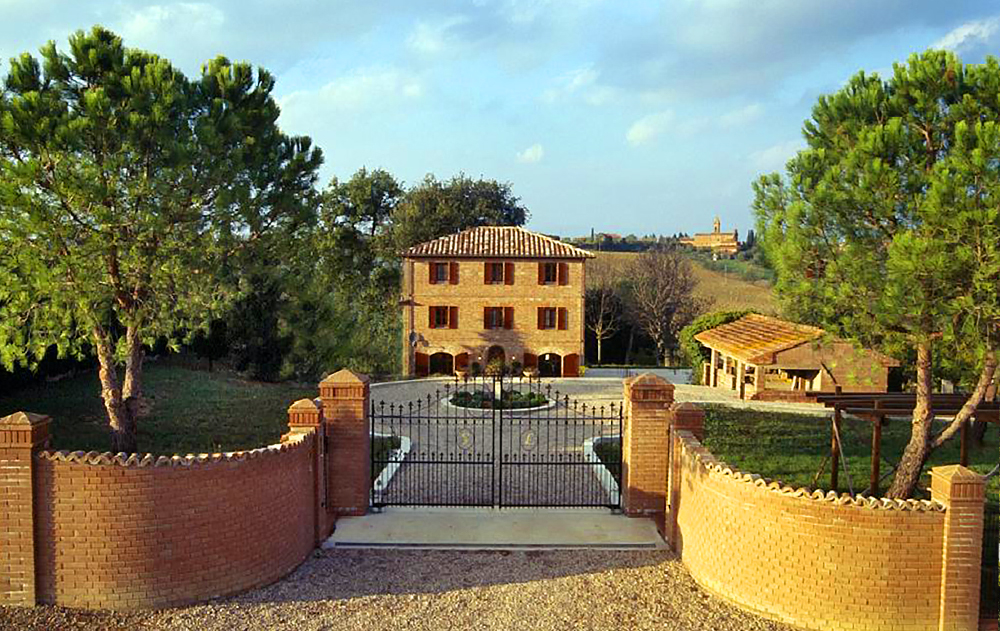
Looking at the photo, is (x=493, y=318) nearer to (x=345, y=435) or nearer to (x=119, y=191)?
(x=119, y=191)

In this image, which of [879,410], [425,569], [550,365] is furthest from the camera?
[550,365]

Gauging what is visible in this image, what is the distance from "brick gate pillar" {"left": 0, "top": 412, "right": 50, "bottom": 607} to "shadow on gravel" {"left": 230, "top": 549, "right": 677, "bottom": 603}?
2.17 metres

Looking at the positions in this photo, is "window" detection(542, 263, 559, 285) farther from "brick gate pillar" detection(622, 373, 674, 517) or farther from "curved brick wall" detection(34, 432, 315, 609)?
"curved brick wall" detection(34, 432, 315, 609)

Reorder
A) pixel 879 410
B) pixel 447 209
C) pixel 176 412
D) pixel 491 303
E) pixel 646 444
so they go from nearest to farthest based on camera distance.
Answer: pixel 646 444, pixel 879 410, pixel 176 412, pixel 491 303, pixel 447 209

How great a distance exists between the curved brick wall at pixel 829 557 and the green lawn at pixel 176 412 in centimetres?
1052

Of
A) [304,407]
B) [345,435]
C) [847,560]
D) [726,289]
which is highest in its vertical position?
[726,289]

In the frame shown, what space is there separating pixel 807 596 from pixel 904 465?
13.2ft

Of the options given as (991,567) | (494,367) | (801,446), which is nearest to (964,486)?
(991,567)

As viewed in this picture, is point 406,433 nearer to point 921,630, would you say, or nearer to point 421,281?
point 921,630

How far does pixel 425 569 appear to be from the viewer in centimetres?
840

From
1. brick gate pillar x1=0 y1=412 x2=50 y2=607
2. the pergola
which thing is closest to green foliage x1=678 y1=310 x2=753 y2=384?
the pergola

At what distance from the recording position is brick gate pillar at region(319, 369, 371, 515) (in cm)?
975

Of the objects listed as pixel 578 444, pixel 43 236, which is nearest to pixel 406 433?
pixel 578 444

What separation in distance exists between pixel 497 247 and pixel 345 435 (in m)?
21.8
